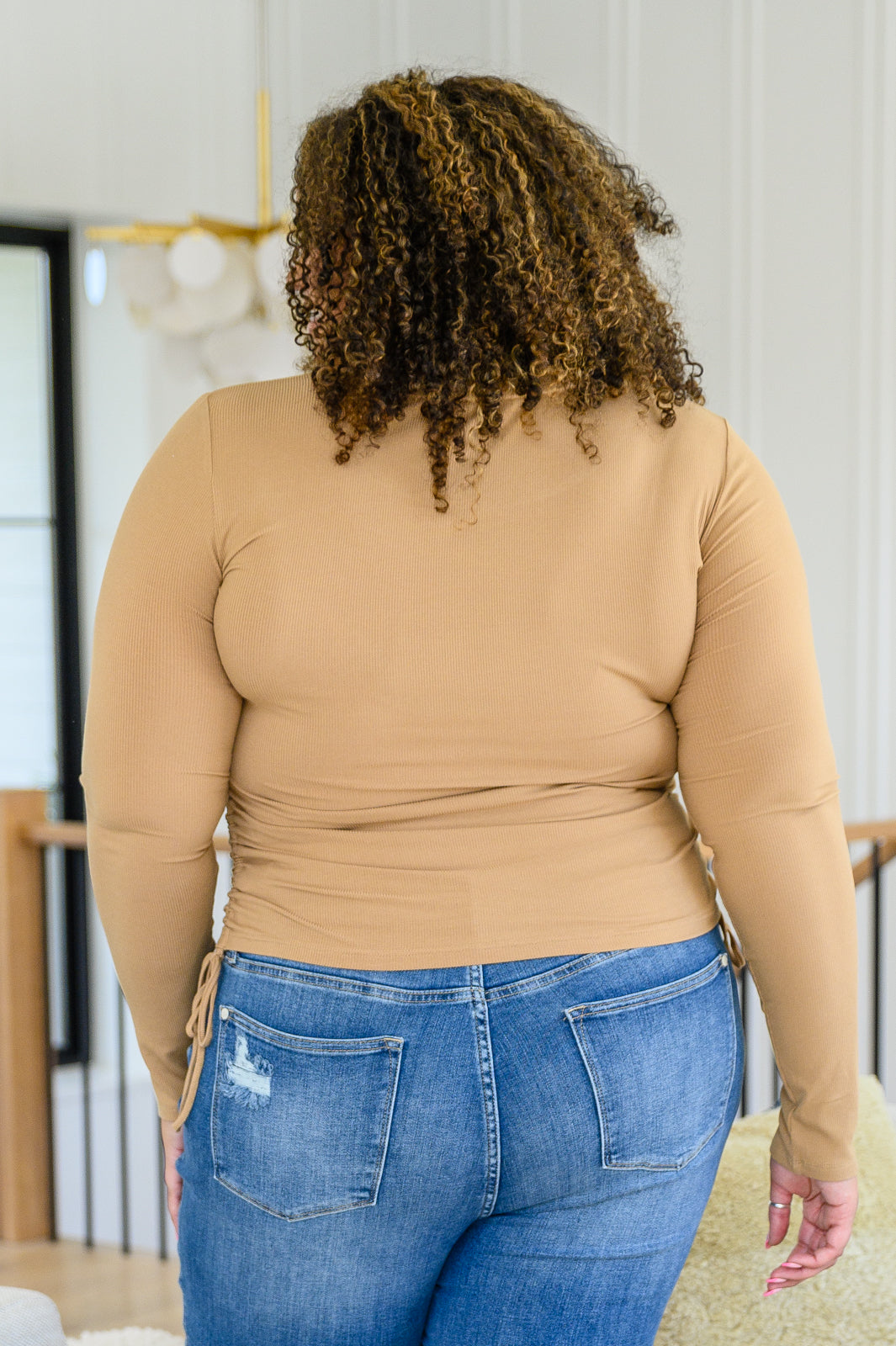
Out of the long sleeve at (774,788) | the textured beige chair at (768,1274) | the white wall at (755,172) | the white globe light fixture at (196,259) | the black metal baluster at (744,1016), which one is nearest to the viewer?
the long sleeve at (774,788)

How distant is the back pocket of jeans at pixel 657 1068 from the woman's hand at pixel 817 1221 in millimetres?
186

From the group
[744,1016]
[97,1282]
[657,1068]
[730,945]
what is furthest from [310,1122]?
[97,1282]

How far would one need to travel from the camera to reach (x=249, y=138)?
4.21 metres

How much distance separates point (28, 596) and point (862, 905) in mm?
2700

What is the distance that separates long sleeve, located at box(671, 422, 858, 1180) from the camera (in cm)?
90

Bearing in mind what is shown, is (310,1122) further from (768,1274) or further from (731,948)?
(768,1274)

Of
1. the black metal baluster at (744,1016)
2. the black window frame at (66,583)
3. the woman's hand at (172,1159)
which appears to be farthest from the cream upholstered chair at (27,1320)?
the black window frame at (66,583)

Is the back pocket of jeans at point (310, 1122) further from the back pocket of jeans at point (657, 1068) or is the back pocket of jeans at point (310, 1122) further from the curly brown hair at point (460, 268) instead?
the curly brown hair at point (460, 268)

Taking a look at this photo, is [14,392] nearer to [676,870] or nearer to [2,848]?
[2,848]

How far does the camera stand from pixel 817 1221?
1.00 metres

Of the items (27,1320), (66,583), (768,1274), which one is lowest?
(768,1274)

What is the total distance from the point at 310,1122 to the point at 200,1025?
12cm

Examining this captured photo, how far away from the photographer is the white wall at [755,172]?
9.77ft

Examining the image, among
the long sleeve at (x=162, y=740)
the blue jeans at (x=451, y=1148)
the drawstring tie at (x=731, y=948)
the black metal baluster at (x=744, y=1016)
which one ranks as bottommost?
the black metal baluster at (x=744, y=1016)
